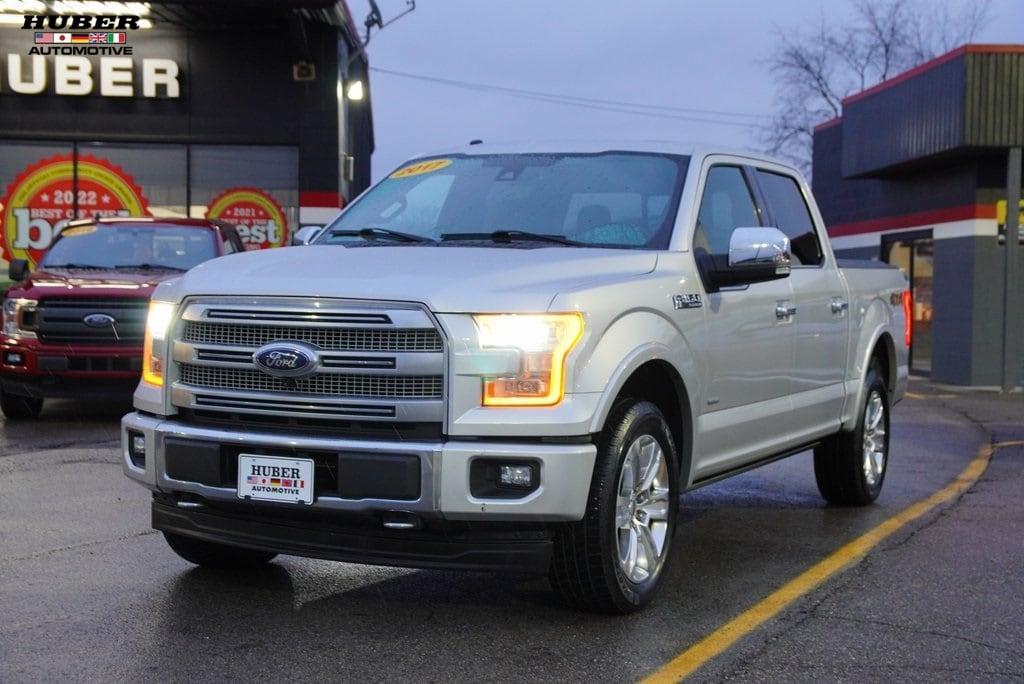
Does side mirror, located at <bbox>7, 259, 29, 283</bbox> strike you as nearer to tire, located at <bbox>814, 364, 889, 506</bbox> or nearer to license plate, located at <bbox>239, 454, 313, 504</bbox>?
tire, located at <bbox>814, 364, 889, 506</bbox>

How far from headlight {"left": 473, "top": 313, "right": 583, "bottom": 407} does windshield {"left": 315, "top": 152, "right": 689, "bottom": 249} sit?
1.01m

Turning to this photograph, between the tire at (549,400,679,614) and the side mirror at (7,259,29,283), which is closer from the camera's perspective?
the tire at (549,400,679,614)

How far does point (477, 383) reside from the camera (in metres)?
4.68

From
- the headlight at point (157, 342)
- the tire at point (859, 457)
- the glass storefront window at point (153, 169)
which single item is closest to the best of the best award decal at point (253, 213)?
the glass storefront window at point (153, 169)

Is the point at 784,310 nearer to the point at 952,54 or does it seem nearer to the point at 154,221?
the point at 154,221

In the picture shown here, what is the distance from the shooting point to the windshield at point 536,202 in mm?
5949

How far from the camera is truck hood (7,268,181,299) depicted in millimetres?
11234

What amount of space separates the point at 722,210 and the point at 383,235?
1667mm

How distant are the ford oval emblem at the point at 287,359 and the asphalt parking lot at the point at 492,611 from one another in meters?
0.96

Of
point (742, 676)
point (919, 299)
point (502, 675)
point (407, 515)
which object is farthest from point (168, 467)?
point (919, 299)

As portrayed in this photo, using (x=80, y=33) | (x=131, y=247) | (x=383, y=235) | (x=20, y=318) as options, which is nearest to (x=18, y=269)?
(x=20, y=318)

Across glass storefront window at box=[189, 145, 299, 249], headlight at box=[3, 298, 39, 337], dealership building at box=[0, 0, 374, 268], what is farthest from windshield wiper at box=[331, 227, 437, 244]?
glass storefront window at box=[189, 145, 299, 249]

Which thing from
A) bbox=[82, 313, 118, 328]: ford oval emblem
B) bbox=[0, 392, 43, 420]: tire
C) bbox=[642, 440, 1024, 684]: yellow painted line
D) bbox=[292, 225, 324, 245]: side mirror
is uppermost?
bbox=[292, 225, 324, 245]: side mirror

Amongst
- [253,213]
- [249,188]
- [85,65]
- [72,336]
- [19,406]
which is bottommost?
[19,406]
